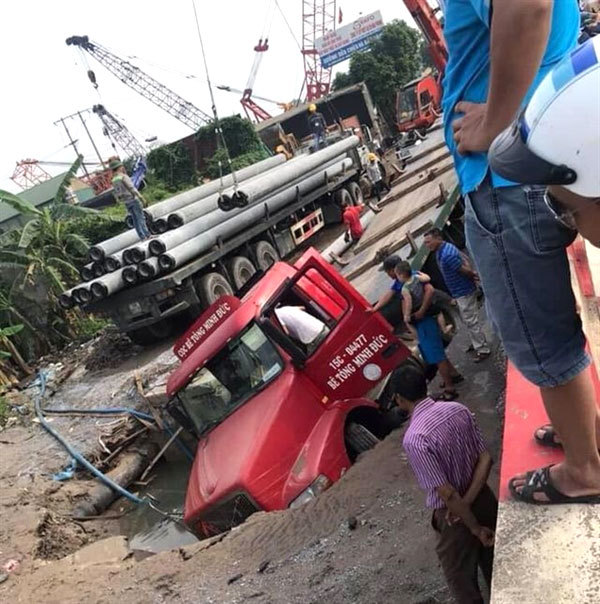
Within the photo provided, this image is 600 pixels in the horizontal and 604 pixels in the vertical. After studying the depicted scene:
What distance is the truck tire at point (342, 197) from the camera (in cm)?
1723

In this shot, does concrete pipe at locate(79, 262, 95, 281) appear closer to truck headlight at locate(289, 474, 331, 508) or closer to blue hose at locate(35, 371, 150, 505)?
blue hose at locate(35, 371, 150, 505)

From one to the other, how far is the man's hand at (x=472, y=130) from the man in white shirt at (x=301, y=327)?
3614mm

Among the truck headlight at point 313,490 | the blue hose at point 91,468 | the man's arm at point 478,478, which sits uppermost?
the man's arm at point 478,478

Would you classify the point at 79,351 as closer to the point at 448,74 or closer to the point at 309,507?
the point at 309,507

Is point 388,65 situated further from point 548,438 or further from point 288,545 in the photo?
point 548,438

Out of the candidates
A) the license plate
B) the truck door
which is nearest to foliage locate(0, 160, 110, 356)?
the license plate

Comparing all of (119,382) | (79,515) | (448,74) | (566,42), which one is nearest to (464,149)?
(448,74)

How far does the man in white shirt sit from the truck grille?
4.52 feet

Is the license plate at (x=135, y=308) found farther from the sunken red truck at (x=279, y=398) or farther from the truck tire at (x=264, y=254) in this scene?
the sunken red truck at (x=279, y=398)

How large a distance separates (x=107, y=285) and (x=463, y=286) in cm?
704

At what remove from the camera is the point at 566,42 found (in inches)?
66.6

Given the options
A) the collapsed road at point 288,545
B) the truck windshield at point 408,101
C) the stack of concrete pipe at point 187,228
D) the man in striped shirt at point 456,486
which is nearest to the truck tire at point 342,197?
the stack of concrete pipe at point 187,228

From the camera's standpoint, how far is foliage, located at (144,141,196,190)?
118 ft

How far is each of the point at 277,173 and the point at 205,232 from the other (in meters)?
3.29
